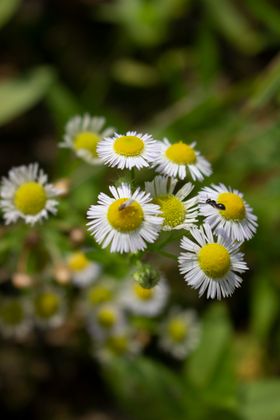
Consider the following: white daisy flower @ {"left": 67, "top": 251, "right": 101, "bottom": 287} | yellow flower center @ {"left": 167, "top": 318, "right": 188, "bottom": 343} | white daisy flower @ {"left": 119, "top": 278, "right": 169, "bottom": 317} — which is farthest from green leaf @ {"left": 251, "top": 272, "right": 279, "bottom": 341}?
white daisy flower @ {"left": 67, "top": 251, "right": 101, "bottom": 287}

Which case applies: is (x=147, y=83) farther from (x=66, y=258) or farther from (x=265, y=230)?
(x=66, y=258)

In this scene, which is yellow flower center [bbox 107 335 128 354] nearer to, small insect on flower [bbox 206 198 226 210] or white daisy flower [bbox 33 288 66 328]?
white daisy flower [bbox 33 288 66 328]

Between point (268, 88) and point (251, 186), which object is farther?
point (251, 186)

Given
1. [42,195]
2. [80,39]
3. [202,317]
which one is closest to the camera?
[42,195]

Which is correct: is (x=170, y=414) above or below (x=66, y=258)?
below

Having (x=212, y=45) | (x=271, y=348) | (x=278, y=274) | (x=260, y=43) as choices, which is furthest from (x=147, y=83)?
(x=271, y=348)

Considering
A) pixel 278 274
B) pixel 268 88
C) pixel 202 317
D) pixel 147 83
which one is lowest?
pixel 202 317
